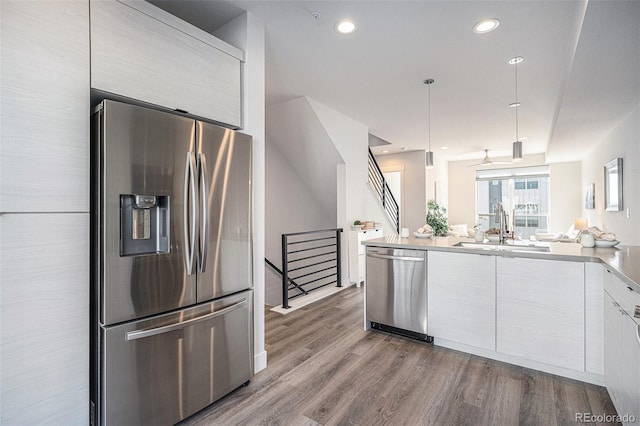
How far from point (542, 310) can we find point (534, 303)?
0.06 meters

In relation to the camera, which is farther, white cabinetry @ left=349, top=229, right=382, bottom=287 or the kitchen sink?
white cabinetry @ left=349, top=229, right=382, bottom=287

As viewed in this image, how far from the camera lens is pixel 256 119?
97.7 inches

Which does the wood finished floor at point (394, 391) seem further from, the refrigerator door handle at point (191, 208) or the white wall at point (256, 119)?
the refrigerator door handle at point (191, 208)

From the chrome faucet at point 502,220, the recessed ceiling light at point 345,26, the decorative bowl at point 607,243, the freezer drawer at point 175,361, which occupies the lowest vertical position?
the freezer drawer at point 175,361

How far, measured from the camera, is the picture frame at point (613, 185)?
456cm

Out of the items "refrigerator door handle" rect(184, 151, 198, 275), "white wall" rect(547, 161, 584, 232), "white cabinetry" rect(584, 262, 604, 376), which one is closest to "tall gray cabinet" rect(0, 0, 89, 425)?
"refrigerator door handle" rect(184, 151, 198, 275)

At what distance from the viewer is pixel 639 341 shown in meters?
1.26

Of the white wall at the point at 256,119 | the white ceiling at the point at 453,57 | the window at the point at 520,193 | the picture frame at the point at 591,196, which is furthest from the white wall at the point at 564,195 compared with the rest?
the white wall at the point at 256,119

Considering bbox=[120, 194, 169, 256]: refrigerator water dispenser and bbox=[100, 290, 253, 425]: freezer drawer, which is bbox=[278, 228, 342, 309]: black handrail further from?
bbox=[120, 194, 169, 256]: refrigerator water dispenser

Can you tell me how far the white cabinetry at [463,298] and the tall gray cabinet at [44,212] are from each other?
2517mm

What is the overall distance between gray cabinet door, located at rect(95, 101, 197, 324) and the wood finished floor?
0.82 m

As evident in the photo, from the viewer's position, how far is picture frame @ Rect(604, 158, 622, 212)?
456 centimetres

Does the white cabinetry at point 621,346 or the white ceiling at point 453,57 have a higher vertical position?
the white ceiling at point 453,57

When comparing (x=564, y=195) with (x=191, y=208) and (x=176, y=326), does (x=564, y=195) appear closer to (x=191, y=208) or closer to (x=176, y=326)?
(x=191, y=208)
